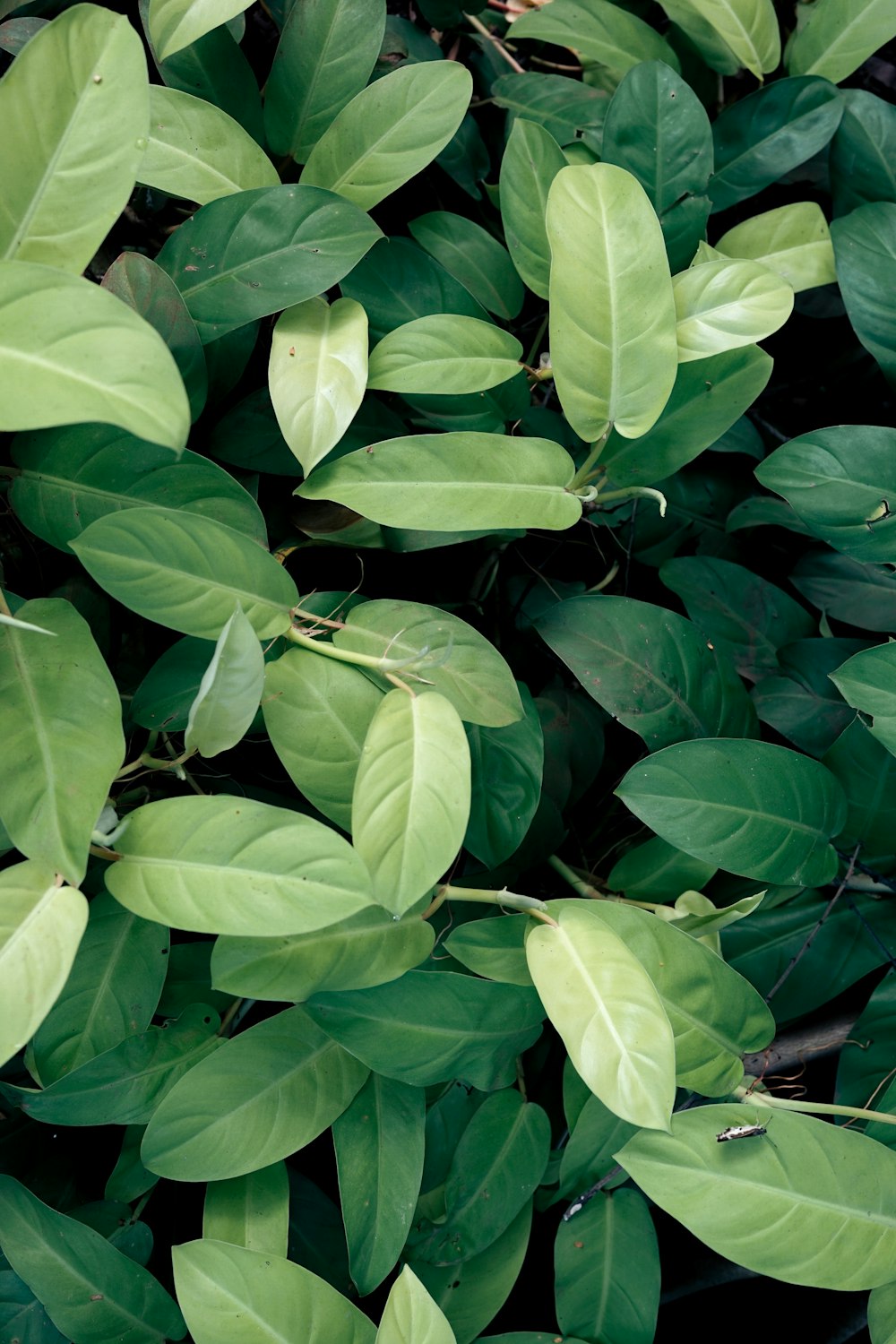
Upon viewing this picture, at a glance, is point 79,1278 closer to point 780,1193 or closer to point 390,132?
point 780,1193

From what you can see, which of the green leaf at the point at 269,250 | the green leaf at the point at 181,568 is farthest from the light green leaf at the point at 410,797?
the green leaf at the point at 269,250

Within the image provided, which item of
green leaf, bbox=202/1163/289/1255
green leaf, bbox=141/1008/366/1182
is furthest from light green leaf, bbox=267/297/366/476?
green leaf, bbox=202/1163/289/1255

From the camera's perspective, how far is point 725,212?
1218 millimetres

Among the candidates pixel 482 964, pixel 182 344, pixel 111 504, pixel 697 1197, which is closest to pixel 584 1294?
pixel 697 1197

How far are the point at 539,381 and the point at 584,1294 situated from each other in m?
0.96

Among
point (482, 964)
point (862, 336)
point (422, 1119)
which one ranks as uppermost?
point (862, 336)

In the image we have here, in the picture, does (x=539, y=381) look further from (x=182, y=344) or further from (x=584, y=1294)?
(x=584, y=1294)

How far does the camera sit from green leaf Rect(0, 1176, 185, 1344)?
0.78m

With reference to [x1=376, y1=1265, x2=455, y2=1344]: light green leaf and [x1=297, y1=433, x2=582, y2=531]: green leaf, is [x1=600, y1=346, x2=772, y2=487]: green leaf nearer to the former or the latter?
[x1=297, y1=433, x2=582, y2=531]: green leaf

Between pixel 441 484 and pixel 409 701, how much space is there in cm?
20

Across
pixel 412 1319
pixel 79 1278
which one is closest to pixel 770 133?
pixel 412 1319

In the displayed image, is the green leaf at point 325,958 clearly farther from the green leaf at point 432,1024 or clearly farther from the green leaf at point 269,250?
the green leaf at point 269,250

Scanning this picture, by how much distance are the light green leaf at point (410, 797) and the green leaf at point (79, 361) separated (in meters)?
0.27

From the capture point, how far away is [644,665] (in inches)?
36.3
